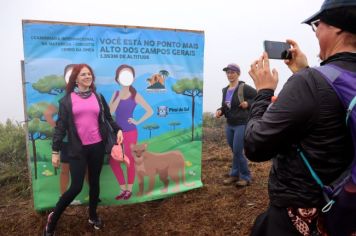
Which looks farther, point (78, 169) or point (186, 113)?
point (186, 113)

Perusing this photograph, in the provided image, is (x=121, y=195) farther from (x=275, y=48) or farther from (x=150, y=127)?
(x=275, y=48)

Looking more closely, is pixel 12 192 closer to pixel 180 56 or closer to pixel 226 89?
pixel 180 56

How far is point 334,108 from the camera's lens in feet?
4.17

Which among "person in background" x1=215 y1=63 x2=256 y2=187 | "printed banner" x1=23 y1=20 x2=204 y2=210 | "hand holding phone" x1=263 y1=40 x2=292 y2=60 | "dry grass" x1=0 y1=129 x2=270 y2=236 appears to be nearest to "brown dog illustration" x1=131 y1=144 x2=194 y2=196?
"printed banner" x1=23 y1=20 x2=204 y2=210

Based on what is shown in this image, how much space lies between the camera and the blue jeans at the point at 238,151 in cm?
483

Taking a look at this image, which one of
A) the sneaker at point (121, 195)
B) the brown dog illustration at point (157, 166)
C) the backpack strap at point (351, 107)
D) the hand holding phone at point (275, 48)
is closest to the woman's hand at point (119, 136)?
the brown dog illustration at point (157, 166)

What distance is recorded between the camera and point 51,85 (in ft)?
11.9

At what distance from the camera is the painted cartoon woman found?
13.1ft

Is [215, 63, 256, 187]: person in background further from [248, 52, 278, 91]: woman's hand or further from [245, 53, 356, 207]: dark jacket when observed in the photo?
[245, 53, 356, 207]: dark jacket

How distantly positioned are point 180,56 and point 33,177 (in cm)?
222

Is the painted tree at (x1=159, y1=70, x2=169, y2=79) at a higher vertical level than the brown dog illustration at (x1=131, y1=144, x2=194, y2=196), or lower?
higher

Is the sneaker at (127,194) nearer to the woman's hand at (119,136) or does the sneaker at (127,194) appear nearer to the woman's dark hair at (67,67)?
the woman's hand at (119,136)

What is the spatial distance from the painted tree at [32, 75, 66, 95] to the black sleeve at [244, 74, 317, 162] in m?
2.73

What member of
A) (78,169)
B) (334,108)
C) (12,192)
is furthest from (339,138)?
(12,192)
